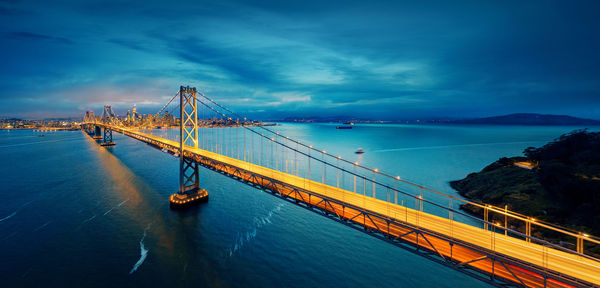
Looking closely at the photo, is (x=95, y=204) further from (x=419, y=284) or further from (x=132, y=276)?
(x=419, y=284)

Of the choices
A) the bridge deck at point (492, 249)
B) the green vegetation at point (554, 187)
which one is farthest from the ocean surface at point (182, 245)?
the green vegetation at point (554, 187)

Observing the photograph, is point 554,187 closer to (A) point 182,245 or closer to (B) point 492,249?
(B) point 492,249

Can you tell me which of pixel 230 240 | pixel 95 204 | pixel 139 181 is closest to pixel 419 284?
pixel 230 240

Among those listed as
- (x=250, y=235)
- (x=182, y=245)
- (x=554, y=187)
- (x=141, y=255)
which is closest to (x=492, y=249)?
(x=250, y=235)

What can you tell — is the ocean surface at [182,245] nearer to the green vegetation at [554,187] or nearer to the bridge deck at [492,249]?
the bridge deck at [492,249]

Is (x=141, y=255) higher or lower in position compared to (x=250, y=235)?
lower

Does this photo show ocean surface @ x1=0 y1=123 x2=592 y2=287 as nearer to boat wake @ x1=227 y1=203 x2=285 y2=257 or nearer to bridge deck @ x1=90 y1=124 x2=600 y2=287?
boat wake @ x1=227 y1=203 x2=285 y2=257

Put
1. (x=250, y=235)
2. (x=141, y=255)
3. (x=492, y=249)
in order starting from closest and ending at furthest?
(x=492, y=249)
(x=141, y=255)
(x=250, y=235)

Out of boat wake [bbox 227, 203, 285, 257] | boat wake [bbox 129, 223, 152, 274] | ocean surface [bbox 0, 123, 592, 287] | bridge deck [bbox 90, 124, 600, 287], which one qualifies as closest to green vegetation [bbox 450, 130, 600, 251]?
bridge deck [bbox 90, 124, 600, 287]
